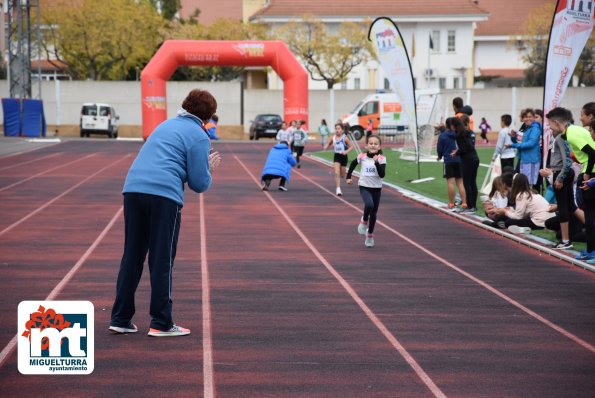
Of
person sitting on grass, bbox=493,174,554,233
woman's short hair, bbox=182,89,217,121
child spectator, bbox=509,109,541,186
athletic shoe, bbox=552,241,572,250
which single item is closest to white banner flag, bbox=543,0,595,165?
person sitting on grass, bbox=493,174,554,233

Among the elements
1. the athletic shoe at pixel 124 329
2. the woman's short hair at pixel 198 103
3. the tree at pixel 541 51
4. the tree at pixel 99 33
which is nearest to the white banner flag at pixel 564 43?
the woman's short hair at pixel 198 103

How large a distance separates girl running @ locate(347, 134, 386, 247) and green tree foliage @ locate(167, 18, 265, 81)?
2382 inches

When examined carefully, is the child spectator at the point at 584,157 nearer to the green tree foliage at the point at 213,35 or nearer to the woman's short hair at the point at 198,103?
the woman's short hair at the point at 198,103

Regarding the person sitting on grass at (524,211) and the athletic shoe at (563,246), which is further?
the person sitting on grass at (524,211)

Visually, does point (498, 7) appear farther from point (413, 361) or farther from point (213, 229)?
point (413, 361)

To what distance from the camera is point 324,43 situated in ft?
236

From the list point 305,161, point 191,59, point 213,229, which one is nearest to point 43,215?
point 213,229

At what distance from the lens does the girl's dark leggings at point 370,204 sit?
14.2 m

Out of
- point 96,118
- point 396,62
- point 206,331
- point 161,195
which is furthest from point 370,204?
point 96,118

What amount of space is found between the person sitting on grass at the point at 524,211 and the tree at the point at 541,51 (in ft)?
185

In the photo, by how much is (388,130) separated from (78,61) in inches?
1242

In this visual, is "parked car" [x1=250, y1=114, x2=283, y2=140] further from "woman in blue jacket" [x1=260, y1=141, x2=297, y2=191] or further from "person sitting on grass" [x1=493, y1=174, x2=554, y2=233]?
"person sitting on grass" [x1=493, y1=174, x2=554, y2=233]

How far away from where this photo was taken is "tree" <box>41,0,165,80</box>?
238 ft

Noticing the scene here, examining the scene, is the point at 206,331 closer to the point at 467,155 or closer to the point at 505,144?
the point at 467,155
